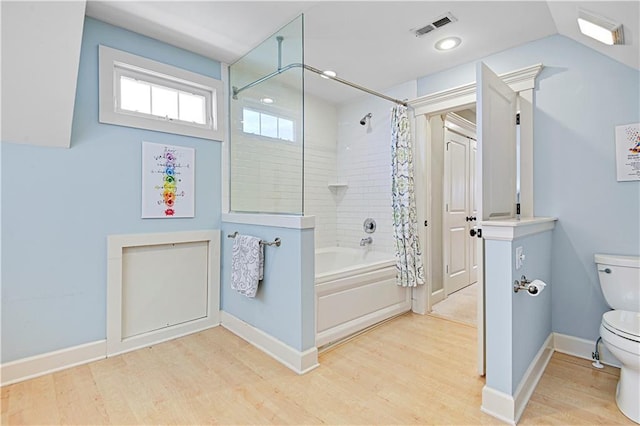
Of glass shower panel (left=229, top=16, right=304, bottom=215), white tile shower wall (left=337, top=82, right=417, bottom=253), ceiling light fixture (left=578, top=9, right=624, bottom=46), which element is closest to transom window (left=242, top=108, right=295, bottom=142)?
glass shower panel (left=229, top=16, right=304, bottom=215)

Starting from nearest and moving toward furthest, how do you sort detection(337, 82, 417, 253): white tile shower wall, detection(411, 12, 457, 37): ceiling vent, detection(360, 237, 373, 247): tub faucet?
detection(411, 12, 457, 37): ceiling vent, detection(337, 82, 417, 253): white tile shower wall, detection(360, 237, 373, 247): tub faucet

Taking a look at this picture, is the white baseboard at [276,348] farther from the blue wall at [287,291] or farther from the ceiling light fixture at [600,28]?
the ceiling light fixture at [600,28]

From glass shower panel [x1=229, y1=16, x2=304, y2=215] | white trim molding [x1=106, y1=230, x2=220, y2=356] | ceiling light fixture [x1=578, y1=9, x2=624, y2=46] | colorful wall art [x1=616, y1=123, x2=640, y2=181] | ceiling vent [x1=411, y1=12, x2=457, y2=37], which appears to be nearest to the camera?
ceiling light fixture [x1=578, y1=9, x2=624, y2=46]

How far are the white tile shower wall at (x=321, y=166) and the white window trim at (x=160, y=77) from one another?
1.22 m

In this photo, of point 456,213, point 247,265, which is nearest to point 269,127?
point 247,265

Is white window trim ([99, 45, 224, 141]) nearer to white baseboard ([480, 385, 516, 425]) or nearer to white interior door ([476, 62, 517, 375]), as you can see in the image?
white interior door ([476, 62, 517, 375])

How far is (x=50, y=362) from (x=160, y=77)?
87.1 inches

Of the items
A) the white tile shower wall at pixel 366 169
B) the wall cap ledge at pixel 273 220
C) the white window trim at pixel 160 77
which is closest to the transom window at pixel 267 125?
the white window trim at pixel 160 77

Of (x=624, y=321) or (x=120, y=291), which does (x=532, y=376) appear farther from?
(x=120, y=291)

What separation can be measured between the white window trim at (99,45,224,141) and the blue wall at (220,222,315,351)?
1.00 m

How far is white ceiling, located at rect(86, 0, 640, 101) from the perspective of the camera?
2.10 metres

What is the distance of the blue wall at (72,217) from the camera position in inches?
79.3

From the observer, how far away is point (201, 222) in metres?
2.86

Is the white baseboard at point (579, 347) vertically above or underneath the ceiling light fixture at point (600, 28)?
underneath
